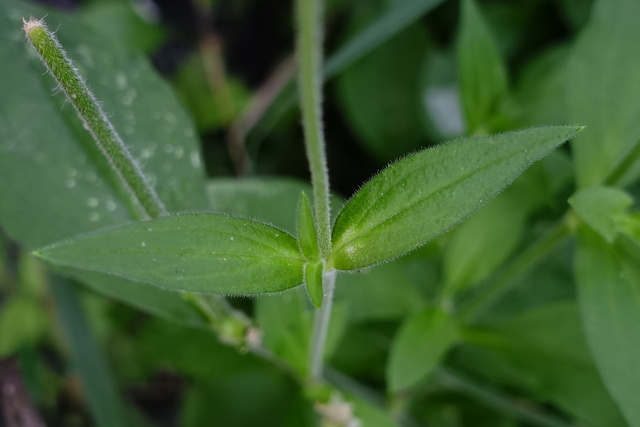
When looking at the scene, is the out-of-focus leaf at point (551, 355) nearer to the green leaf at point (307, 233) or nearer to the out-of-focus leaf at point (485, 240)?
the out-of-focus leaf at point (485, 240)

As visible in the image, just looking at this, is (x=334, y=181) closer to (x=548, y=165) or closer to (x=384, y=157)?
(x=384, y=157)

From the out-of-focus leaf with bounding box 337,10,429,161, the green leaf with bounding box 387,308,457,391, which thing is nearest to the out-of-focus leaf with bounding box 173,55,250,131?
the out-of-focus leaf with bounding box 337,10,429,161

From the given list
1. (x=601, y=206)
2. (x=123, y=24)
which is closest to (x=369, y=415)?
(x=601, y=206)

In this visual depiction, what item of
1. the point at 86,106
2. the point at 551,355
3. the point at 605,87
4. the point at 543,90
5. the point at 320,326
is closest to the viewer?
the point at 86,106

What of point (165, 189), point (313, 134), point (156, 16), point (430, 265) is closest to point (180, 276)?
point (313, 134)

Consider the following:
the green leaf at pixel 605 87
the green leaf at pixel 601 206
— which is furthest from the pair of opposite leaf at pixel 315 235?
the green leaf at pixel 605 87

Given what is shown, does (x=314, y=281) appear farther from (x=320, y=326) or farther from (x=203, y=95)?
(x=203, y=95)

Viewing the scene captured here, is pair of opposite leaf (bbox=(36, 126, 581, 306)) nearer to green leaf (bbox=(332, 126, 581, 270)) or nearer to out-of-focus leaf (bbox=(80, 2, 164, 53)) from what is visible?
green leaf (bbox=(332, 126, 581, 270))
